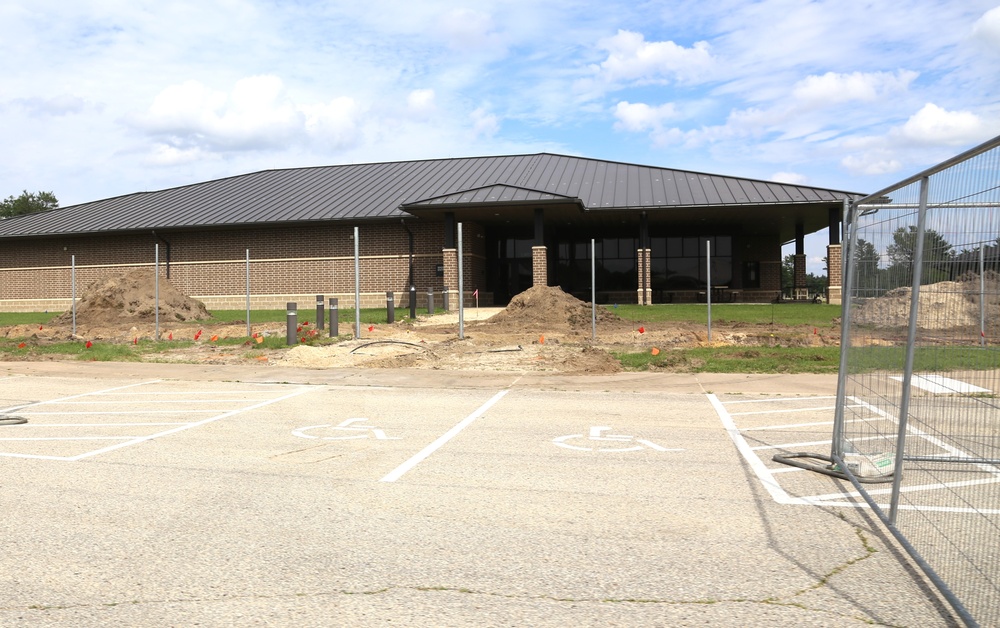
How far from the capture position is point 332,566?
4523mm

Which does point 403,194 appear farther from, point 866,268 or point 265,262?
point 866,268

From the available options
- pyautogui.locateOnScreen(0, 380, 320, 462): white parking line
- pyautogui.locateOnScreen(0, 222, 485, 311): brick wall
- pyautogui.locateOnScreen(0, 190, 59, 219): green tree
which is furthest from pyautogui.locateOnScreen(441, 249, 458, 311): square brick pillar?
pyautogui.locateOnScreen(0, 190, 59, 219): green tree

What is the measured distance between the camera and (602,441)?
322 inches

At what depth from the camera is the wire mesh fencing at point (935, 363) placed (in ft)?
13.5

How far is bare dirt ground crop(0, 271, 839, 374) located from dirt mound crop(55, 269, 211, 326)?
1.4 inches

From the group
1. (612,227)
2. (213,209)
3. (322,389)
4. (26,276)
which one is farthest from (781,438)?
(26,276)

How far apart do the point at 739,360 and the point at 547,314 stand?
9347 mm

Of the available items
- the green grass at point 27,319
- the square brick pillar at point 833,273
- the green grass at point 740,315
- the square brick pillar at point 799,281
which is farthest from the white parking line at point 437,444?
the square brick pillar at point 799,281

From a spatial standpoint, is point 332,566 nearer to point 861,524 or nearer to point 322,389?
point 861,524

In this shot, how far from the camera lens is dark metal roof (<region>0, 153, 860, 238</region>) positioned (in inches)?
1330

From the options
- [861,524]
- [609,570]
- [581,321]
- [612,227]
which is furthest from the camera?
[612,227]

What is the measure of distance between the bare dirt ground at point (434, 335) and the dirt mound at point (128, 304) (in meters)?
0.03

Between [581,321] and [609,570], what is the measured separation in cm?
1926

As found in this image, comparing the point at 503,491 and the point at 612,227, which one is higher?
the point at 612,227
